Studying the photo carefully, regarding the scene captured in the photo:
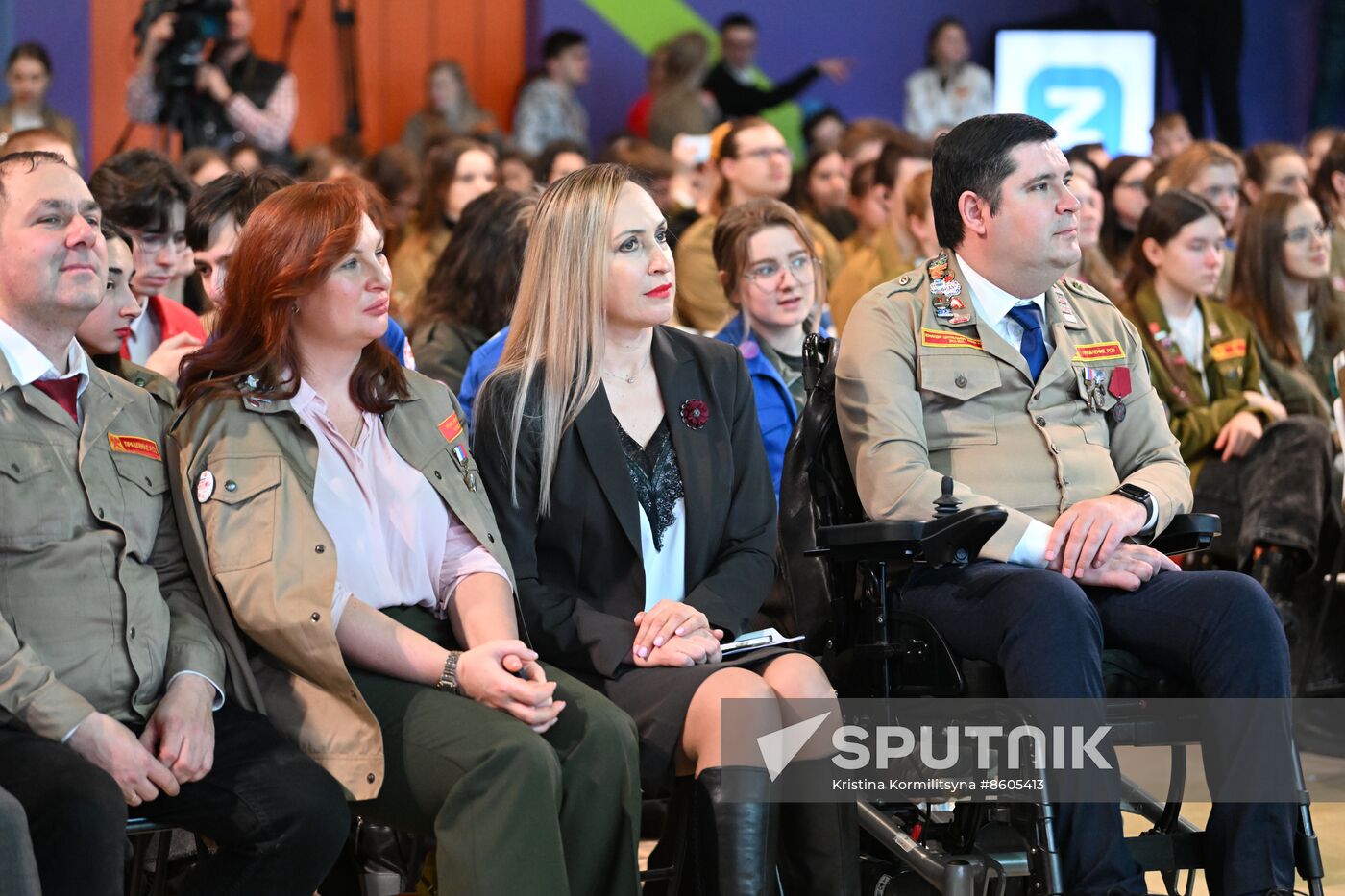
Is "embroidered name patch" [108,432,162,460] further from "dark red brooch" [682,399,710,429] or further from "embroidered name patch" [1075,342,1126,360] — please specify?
"embroidered name patch" [1075,342,1126,360]

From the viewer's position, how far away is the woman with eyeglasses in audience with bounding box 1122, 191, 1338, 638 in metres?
4.54

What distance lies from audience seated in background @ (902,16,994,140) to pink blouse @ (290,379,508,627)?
896 cm

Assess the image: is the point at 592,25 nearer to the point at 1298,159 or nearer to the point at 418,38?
the point at 418,38

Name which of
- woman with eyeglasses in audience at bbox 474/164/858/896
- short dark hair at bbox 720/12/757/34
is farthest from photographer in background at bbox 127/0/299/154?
woman with eyeglasses in audience at bbox 474/164/858/896

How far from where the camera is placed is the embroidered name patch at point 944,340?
3.30 metres

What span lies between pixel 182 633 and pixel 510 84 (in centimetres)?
878

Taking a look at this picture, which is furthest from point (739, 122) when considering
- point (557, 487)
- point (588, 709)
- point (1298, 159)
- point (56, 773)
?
point (56, 773)

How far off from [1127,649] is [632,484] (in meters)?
0.94

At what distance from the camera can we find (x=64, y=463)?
2.73 m

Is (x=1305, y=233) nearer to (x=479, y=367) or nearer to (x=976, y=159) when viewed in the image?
(x=976, y=159)

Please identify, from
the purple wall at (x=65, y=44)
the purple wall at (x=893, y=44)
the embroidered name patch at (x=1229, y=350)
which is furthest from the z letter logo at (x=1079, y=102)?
the embroidered name patch at (x=1229, y=350)

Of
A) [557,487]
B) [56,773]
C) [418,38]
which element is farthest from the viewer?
[418,38]

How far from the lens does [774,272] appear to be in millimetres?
4406

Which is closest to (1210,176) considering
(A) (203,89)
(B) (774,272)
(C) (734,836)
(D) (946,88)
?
(B) (774,272)
